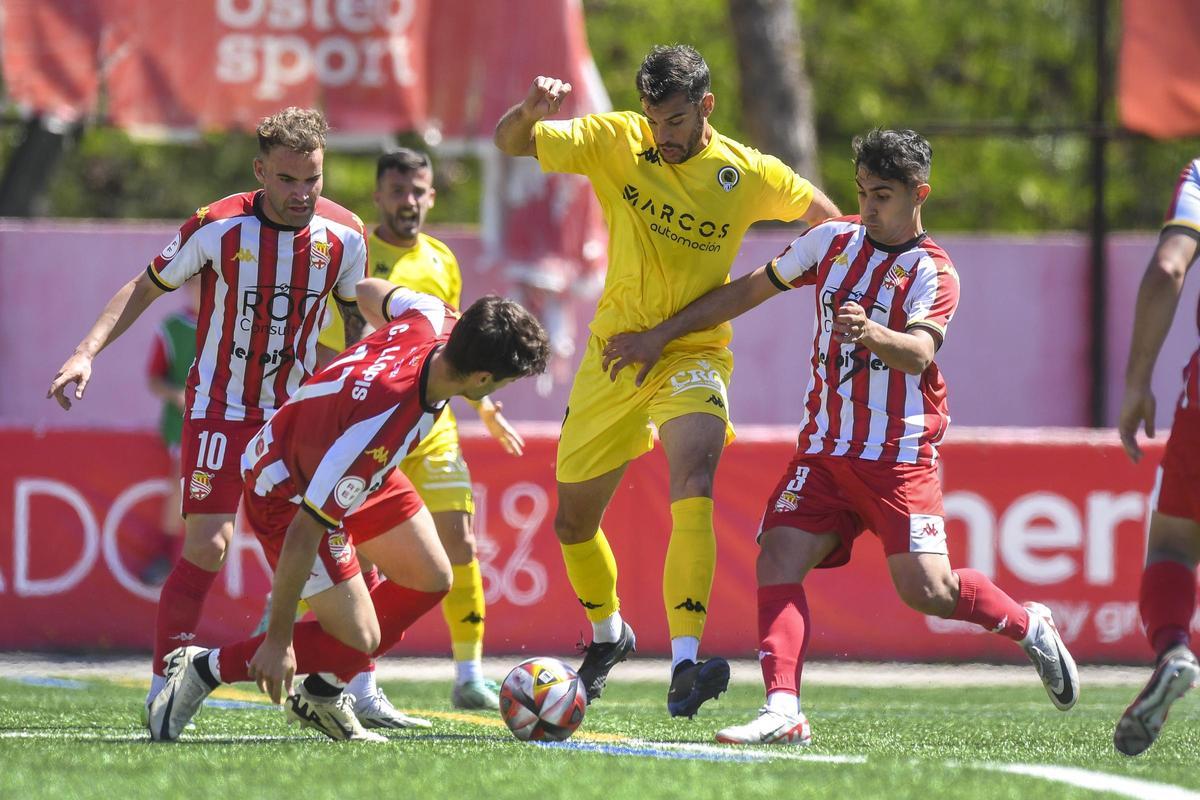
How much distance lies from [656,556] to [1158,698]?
4880 millimetres

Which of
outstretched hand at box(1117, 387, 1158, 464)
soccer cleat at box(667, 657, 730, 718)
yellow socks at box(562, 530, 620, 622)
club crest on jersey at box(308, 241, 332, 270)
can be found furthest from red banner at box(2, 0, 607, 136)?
outstretched hand at box(1117, 387, 1158, 464)

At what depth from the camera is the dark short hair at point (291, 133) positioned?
5.90 m

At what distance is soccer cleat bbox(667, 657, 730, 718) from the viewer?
Result: 573 cm

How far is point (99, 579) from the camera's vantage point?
31.9 feet

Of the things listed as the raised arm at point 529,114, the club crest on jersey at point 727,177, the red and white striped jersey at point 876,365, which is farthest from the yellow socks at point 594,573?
the raised arm at point 529,114

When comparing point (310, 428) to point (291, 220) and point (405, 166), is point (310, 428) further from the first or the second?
point (405, 166)

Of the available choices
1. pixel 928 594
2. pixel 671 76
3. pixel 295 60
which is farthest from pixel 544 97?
pixel 295 60

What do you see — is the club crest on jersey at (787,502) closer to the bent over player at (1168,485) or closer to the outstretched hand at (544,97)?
the bent over player at (1168,485)

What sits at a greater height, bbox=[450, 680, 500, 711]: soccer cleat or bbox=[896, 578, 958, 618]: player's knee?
bbox=[896, 578, 958, 618]: player's knee

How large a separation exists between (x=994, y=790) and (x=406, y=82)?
931 cm

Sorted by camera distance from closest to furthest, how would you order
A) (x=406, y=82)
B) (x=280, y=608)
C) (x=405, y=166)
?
(x=280, y=608), (x=405, y=166), (x=406, y=82)

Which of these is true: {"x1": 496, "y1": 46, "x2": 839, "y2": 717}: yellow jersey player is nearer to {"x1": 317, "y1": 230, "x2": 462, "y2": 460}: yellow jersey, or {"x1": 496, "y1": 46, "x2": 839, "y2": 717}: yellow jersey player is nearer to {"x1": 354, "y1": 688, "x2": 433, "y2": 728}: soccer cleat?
{"x1": 354, "y1": 688, "x2": 433, "y2": 728}: soccer cleat

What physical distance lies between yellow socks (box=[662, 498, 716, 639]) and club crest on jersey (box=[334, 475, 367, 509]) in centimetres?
142

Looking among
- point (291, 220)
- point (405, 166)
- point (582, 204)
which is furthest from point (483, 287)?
point (291, 220)
